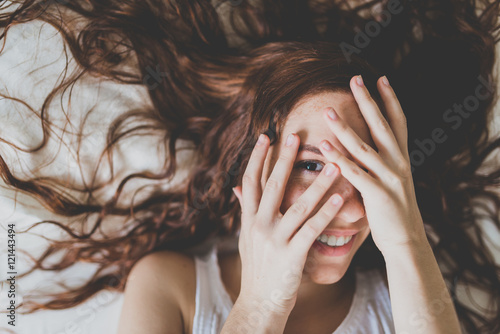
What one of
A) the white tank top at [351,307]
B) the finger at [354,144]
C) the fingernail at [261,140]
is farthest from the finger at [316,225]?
the white tank top at [351,307]

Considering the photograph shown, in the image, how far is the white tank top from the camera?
1.25 meters

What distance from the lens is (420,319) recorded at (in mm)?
1025

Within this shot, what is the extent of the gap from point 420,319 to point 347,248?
8.9 inches

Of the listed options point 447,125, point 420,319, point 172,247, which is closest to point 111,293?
point 172,247

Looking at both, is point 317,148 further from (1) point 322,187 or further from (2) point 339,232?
(2) point 339,232

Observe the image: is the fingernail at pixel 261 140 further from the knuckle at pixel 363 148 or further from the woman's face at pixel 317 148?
the knuckle at pixel 363 148

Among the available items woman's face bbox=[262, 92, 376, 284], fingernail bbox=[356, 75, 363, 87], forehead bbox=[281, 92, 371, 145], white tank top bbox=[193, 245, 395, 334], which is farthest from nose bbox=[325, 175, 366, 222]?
white tank top bbox=[193, 245, 395, 334]

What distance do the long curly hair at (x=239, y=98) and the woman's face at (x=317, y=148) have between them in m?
0.11

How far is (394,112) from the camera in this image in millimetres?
1090

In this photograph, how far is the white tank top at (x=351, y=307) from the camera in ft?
4.09

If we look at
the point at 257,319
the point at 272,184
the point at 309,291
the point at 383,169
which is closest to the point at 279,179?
the point at 272,184

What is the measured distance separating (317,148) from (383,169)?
16 cm

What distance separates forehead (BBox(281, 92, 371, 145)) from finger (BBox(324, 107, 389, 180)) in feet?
0.09

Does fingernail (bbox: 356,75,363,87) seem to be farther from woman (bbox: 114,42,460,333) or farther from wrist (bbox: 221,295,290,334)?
wrist (bbox: 221,295,290,334)
